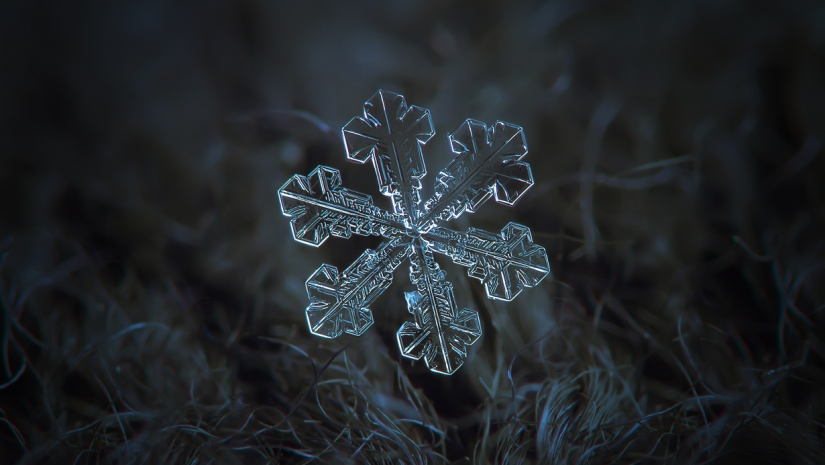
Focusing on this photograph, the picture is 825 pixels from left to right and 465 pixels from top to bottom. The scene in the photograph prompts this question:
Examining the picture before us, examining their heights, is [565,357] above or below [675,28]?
below

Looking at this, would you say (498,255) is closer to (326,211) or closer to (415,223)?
(415,223)

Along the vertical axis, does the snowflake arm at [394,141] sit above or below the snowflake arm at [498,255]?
above

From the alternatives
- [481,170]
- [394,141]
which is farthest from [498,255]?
[394,141]

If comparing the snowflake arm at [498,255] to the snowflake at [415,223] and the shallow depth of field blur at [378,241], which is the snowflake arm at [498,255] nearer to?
the snowflake at [415,223]

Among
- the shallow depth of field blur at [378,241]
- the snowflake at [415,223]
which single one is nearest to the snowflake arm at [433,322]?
the snowflake at [415,223]

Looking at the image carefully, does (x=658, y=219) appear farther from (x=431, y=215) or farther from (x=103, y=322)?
(x=103, y=322)

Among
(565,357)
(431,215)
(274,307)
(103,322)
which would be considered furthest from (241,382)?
(565,357)

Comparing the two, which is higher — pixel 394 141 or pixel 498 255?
pixel 394 141

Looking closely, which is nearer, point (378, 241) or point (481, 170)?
point (481, 170)
